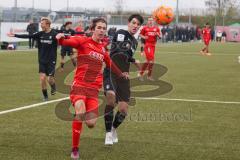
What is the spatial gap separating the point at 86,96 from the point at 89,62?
20.5 inches

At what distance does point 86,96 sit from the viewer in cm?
778

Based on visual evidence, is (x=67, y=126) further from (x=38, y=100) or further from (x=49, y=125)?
(x=38, y=100)

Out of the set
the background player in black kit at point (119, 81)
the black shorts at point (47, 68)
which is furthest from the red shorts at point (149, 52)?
the background player in black kit at point (119, 81)

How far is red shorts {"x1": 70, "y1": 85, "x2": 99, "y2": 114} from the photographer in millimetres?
7699

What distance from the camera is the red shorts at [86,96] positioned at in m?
7.70

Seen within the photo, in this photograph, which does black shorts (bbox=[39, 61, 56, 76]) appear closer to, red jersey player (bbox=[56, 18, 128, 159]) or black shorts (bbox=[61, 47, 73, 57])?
red jersey player (bbox=[56, 18, 128, 159])

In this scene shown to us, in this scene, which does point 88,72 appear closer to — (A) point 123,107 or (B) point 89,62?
(B) point 89,62

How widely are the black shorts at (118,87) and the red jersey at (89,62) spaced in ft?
A: 2.77

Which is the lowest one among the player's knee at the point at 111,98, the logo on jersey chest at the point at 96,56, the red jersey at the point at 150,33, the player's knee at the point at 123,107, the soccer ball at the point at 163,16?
the player's knee at the point at 123,107

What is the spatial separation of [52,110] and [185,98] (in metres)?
4.16

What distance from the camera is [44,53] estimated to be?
1386 centimetres

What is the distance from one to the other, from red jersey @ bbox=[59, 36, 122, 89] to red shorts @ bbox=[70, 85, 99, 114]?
6cm

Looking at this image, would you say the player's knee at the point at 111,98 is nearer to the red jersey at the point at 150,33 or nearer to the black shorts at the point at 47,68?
the black shorts at the point at 47,68

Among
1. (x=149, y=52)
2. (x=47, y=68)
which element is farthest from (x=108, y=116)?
(x=149, y=52)
